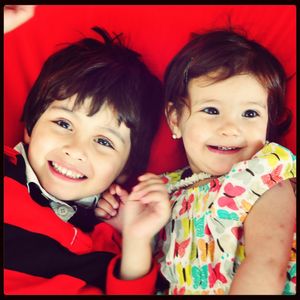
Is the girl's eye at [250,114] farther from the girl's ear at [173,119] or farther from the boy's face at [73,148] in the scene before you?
the boy's face at [73,148]

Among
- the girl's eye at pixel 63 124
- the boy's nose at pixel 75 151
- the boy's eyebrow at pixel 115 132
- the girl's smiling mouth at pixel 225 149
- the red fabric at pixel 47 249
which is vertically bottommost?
the red fabric at pixel 47 249

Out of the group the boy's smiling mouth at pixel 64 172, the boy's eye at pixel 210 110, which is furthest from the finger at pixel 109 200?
the boy's eye at pixel 210 110

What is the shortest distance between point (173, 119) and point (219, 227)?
35 cm

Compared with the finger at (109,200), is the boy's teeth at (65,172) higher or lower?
higher

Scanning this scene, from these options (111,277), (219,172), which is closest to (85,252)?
(111,277)

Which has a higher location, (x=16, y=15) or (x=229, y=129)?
(x=16, y=15)

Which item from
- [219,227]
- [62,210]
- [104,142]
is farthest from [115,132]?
[219,227]

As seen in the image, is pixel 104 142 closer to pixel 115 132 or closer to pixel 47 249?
pixel 115 132

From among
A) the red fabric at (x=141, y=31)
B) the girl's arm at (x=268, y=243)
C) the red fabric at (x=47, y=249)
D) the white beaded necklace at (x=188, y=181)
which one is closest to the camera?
the girl's arm at (x=268, y=243)

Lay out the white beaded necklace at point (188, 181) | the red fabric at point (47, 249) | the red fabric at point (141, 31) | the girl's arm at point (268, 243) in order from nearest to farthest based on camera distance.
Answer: the girl's arm at point (268, 243) → the red fabric at point (47, 249) → the white beaded necklace at point (188, 181) → the red fabric at point (141, 31)

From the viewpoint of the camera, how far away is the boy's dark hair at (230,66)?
3.63 feet

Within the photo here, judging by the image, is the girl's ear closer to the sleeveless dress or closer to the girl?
the girl

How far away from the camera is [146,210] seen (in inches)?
42.7

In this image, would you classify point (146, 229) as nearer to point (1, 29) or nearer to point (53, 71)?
point (53, 71)
